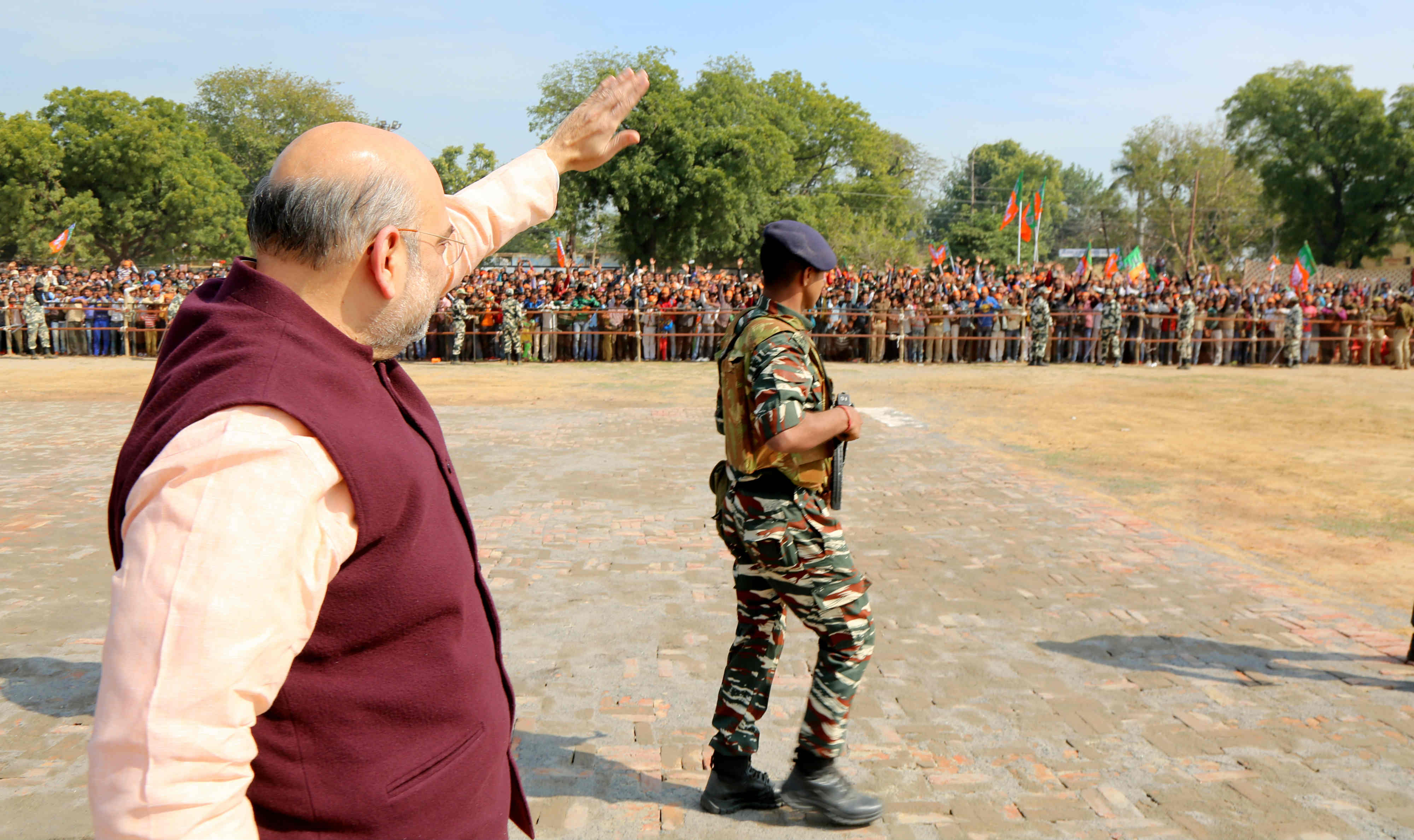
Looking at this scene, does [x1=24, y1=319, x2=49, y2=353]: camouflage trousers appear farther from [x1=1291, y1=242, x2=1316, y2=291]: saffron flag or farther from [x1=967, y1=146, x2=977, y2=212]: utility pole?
[x1=967, y1=146, x2=977, y2=212]: utility pole

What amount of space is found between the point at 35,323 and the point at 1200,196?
64559mm

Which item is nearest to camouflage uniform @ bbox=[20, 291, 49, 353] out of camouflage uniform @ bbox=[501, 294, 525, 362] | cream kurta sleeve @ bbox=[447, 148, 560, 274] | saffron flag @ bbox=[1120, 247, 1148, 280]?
camouflage uniform @ bbox=[501, 294, 525, 362]

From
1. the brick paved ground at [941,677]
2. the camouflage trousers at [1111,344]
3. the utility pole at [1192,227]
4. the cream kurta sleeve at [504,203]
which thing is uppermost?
the utility pole at [1192,227]

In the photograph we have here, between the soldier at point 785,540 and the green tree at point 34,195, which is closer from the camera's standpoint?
the soldier at point 785,540

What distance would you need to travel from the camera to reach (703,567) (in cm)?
664

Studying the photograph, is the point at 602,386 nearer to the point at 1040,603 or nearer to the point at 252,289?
Result: the point at 1040,603

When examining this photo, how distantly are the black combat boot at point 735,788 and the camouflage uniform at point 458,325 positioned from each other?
70.2ft

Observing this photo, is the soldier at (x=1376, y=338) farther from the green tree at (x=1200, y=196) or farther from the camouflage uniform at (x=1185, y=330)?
the green tree at (x=1200, y=196)

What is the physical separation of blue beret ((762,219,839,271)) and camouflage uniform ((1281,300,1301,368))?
2491 cm

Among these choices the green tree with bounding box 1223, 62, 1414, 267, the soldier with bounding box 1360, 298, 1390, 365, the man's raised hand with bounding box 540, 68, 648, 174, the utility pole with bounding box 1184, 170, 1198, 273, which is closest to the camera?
the man's raised hand with bounding box 540, 68, 648, 174

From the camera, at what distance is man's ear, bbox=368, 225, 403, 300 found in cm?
144

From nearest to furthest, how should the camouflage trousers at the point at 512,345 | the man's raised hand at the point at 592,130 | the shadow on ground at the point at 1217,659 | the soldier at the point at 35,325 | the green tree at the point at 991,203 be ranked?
1. the man's raised hand at the point at 592,130
2. the shadow on ground at the point at 1217,659
3. the camouflage trousers at the point at 512,345
4. the soldier at the point at 35,325
5. the green tree at the point at 991,203

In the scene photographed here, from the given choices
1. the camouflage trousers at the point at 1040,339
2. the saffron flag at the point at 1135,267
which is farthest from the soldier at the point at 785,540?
the saffron flag at the point at 1135,267

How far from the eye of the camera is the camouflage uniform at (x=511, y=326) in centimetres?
2373
